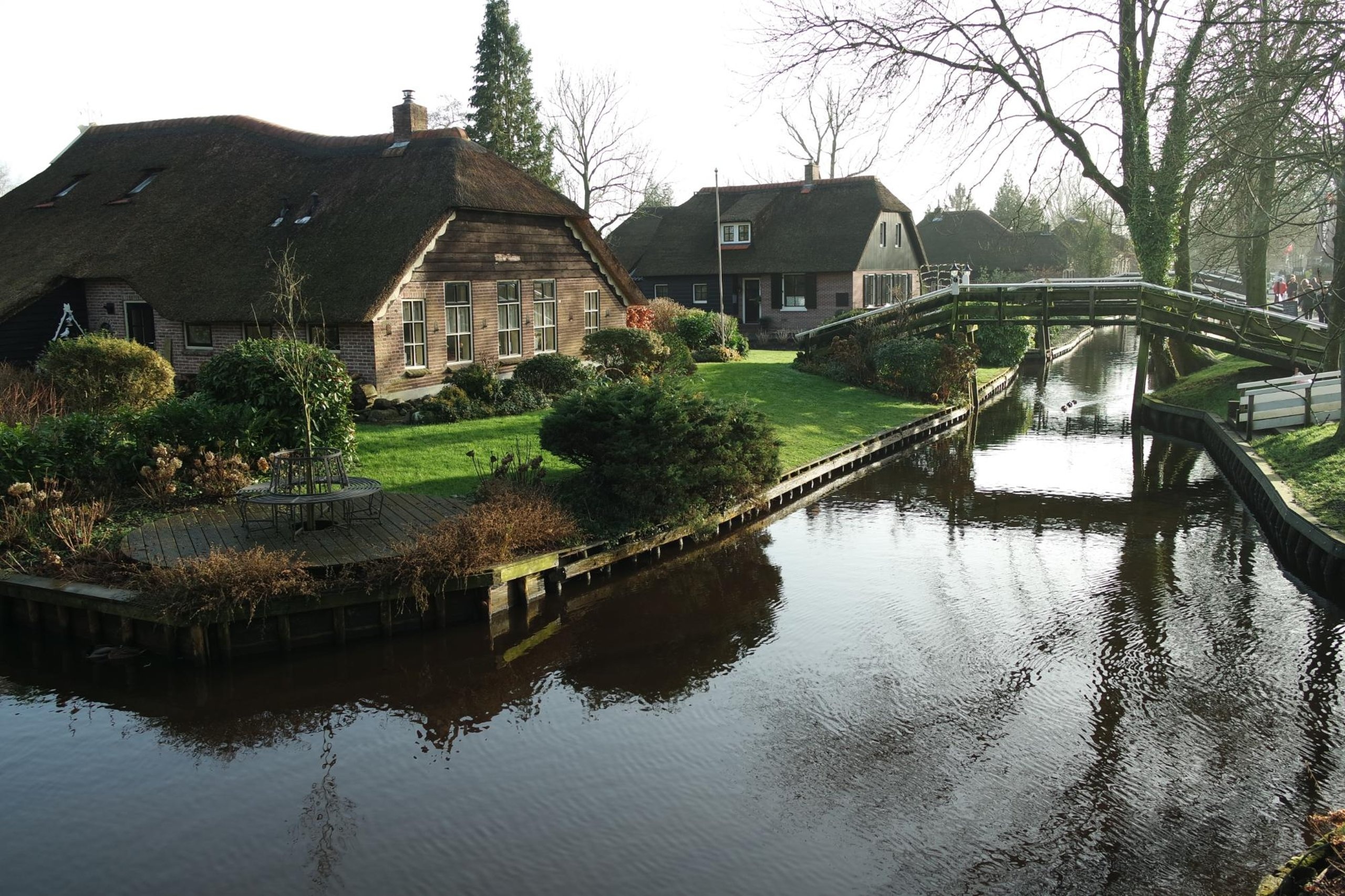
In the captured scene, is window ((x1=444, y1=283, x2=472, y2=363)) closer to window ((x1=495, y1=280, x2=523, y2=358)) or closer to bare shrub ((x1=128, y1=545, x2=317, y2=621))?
window ((x1=495, y1=280, x2=523, y2=358))

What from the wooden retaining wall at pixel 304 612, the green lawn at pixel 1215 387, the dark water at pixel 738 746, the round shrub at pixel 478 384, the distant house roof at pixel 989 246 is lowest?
the dark water at pixel 738 746

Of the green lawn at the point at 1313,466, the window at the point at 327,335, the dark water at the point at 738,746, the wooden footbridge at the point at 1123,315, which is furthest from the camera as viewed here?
the wooden footbridge at the point at 1123,315

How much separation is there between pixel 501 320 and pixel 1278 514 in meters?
16.2

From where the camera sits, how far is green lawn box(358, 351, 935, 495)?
1681cm

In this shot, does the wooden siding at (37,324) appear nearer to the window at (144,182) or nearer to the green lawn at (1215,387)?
the window at (144,182)

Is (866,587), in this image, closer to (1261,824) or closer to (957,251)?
(1261,824)

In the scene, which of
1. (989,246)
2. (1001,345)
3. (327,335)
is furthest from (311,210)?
(989,246)

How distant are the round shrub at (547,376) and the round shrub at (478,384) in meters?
1.14

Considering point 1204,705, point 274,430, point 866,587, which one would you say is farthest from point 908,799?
point 274,430

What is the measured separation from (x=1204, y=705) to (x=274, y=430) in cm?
1255

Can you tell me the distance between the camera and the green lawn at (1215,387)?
25.9 m

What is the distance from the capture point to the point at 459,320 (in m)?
23.4

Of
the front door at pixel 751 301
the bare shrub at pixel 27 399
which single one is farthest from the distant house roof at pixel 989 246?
the bare shrub at pixel 27 399

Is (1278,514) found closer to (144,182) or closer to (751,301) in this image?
(144,182)
